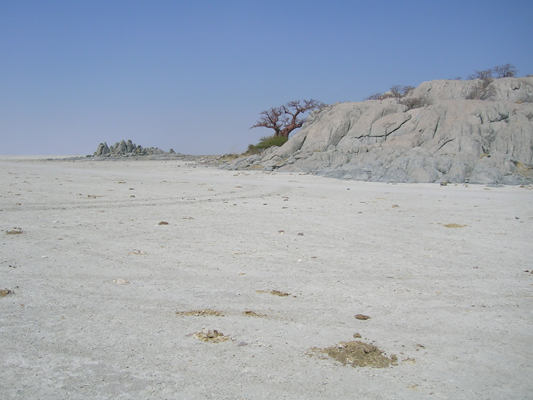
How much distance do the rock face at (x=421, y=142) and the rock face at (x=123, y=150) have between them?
80.3 ft

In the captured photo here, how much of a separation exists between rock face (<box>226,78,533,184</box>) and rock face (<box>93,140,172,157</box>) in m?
24.5

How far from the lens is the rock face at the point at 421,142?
664 inches

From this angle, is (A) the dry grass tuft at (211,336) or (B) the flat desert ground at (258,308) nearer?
(B) the flat desert ground at (258,308)

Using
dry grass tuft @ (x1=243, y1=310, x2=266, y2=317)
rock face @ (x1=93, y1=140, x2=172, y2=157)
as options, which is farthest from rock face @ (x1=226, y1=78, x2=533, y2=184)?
rock face @ (x1=93, y1=140, x2=172, y2=157)

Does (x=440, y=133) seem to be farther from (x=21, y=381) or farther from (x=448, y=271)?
(x=21, y=381)

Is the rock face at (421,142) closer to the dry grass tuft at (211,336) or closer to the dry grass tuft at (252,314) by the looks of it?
the dry grass tuft at (252,314)

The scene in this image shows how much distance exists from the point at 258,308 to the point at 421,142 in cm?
2036

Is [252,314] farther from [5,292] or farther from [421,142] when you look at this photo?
[421,142]

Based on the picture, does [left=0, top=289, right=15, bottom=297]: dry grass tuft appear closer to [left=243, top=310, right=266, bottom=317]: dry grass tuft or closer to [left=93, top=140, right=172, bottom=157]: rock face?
[left=243, top=310, right=266, bottom=317]: dry grass tuft

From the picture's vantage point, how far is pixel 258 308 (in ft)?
10.7

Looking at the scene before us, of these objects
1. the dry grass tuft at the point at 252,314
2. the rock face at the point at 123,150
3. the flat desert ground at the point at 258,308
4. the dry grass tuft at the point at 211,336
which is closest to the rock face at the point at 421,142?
the flat desert ground at the point at 258,308

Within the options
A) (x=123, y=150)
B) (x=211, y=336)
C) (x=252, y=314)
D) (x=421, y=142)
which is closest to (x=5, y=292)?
(x=211, y=336)

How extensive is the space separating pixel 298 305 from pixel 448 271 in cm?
185

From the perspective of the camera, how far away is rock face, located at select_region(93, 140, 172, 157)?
47531 mm
